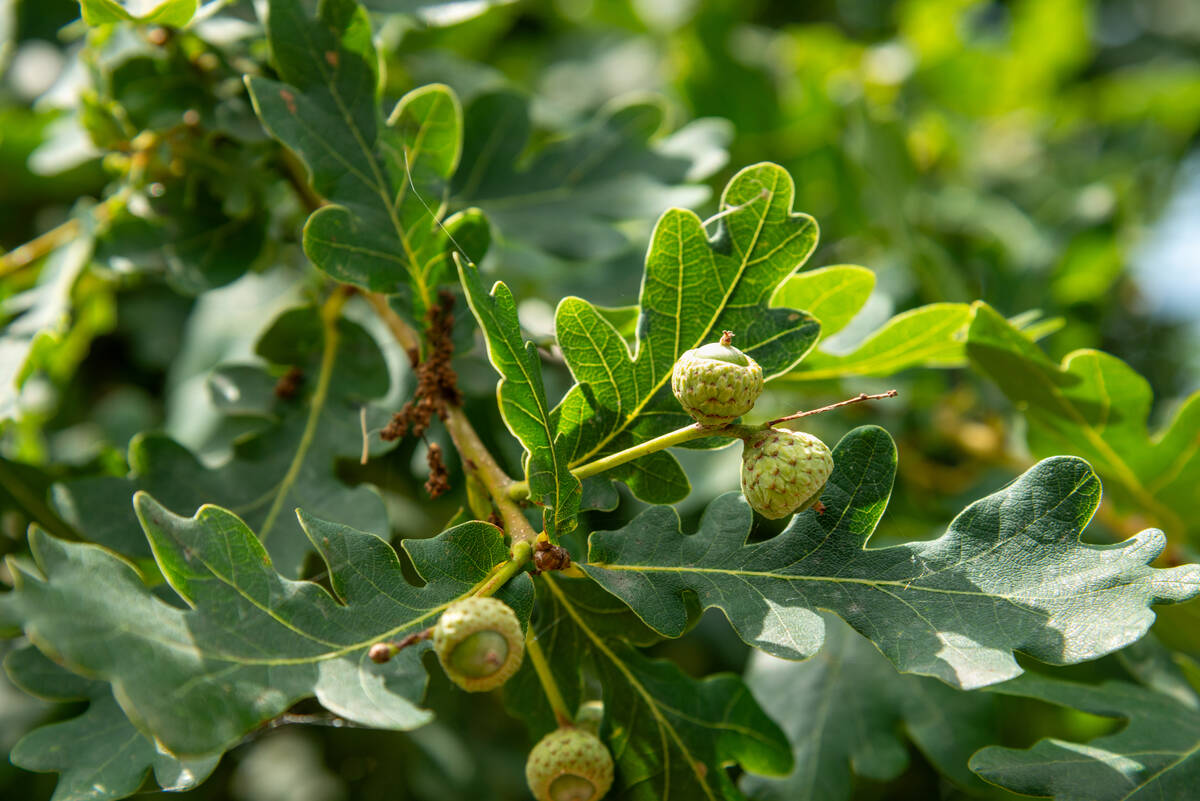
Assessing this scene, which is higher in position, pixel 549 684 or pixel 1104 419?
pixel 1104 419

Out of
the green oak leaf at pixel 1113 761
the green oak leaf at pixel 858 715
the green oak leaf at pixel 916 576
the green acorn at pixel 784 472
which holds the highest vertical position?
the green acorn at pixel 784 472

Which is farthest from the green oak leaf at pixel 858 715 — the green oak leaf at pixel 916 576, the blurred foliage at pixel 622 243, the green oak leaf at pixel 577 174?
the green oak leaf at pixel 577 174

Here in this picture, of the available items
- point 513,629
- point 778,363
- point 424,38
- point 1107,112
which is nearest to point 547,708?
point 513,629

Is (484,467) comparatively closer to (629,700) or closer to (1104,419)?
(629,700)

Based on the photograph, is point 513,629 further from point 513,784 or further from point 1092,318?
point 1092,318

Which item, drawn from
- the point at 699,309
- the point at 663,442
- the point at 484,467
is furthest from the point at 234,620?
the point at 699,309

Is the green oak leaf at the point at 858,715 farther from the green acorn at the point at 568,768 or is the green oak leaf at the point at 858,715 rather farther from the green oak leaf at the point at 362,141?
the green oak leaf at the point at 362,141
